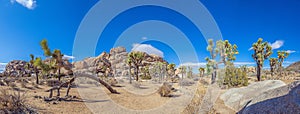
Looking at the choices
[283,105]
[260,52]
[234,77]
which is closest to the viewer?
[283,105]

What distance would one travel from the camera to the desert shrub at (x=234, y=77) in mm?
18922

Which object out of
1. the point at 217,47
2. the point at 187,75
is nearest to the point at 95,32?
the point at 217,47

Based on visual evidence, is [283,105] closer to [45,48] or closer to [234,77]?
[45,48]

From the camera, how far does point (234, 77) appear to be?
19078 mm

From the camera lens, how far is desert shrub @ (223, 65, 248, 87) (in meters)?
18.9

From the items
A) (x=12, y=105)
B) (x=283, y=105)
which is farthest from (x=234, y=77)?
(x=12, y=105)

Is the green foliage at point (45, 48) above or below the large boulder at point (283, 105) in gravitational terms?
above

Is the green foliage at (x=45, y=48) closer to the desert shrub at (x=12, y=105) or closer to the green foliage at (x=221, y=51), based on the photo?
the desert shrub at (x=12, y=105)

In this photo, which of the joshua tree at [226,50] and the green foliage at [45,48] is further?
the joshua tree at [226,50]

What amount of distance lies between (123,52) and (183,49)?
338ft

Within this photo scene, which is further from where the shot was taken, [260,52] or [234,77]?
[260,52]

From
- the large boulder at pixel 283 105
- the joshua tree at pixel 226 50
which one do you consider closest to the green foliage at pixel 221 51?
the joshua tree at pixel 226 50

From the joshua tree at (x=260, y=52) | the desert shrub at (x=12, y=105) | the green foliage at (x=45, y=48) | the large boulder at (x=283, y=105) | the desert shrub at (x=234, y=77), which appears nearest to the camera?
the large boulder at (x=283, y=105)

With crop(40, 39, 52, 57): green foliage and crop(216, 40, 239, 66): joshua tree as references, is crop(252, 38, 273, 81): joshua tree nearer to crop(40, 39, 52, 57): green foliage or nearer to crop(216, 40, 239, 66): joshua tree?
crop(216, 40, 239, 66): joshua tree
